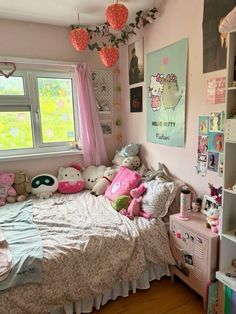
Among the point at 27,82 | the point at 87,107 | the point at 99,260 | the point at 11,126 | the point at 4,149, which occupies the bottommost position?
the point at 99,260

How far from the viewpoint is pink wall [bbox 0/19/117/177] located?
248cm

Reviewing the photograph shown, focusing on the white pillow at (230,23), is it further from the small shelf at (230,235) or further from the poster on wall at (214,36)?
the small shelf at (230,235)

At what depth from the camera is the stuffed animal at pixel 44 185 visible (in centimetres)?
260

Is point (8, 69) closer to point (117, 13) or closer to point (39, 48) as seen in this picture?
point (39, 48)

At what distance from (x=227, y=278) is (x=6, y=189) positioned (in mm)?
2119

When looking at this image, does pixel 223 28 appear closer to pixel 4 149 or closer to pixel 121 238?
pixel 121 238

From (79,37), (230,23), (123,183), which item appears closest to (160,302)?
(123,183)

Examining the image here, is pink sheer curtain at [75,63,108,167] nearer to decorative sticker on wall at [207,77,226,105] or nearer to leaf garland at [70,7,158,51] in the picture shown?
leaf garland at [70,7,158,51]

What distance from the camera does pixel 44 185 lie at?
263 centimetres

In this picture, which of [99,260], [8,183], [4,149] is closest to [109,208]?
[99,260]

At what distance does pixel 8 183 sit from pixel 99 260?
139cm

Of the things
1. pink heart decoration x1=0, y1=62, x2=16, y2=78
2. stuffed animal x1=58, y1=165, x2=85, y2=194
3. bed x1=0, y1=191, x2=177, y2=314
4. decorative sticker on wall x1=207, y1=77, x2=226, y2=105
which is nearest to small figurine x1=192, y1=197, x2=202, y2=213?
bed x1=0, y1=191, x2=177, y2=314

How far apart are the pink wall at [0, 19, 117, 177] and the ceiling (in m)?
0.09

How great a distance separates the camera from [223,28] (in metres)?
1.32
